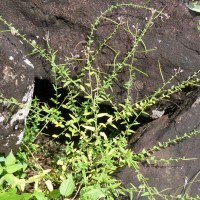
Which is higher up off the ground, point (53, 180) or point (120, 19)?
point (120, 19)

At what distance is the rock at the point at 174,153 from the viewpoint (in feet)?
9.15

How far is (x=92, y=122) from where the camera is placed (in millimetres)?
2926

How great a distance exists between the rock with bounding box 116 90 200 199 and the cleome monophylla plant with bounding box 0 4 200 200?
0.04m

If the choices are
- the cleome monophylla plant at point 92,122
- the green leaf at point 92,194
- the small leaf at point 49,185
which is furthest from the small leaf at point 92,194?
the small leaf at point 49,185

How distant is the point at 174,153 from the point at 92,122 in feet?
1.72

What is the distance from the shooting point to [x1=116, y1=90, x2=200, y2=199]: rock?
279 centimetres

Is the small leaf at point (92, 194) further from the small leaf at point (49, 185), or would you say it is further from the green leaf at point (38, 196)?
the small leaf at point (49, 185)

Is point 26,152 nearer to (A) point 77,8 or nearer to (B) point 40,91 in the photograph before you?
(B) point 40,91

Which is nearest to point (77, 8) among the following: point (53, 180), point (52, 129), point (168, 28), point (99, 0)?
point (99, 0)

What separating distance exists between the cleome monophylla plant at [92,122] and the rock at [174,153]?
0.14 ft

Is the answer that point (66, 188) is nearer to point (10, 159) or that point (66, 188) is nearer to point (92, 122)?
point (10, 159)

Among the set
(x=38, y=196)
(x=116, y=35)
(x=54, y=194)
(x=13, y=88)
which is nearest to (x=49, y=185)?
(x=54, y=194)

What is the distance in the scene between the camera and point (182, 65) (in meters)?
2.91

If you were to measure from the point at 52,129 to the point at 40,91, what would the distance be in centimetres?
29
